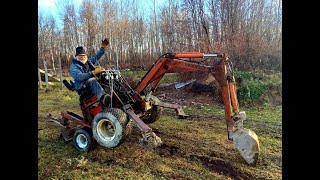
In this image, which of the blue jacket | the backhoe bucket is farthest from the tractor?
the blue jacket

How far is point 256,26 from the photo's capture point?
8.88 m

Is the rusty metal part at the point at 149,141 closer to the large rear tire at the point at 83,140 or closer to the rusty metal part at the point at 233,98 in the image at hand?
the large rear tire at the point at 83,140

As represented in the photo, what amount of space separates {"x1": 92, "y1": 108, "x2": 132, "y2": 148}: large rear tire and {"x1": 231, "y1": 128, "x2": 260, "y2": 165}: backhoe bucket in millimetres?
1370

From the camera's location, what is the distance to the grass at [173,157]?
10.3 ft

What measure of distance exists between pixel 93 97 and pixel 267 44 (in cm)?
660

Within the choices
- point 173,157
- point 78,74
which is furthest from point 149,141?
point 78,74

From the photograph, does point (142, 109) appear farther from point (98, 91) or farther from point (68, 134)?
point (68, 134)

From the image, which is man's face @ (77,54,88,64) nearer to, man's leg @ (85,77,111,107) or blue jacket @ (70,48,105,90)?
blue jacket @ (70,48,105,90)

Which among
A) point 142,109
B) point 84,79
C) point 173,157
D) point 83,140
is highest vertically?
point 84,79

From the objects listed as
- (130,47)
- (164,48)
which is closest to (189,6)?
(164,48)

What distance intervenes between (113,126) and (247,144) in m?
1.70

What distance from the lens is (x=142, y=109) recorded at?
4309 millimetres

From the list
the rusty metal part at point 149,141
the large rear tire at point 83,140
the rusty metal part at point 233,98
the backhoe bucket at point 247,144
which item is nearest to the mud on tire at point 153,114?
the large rear tire at point 83,140
